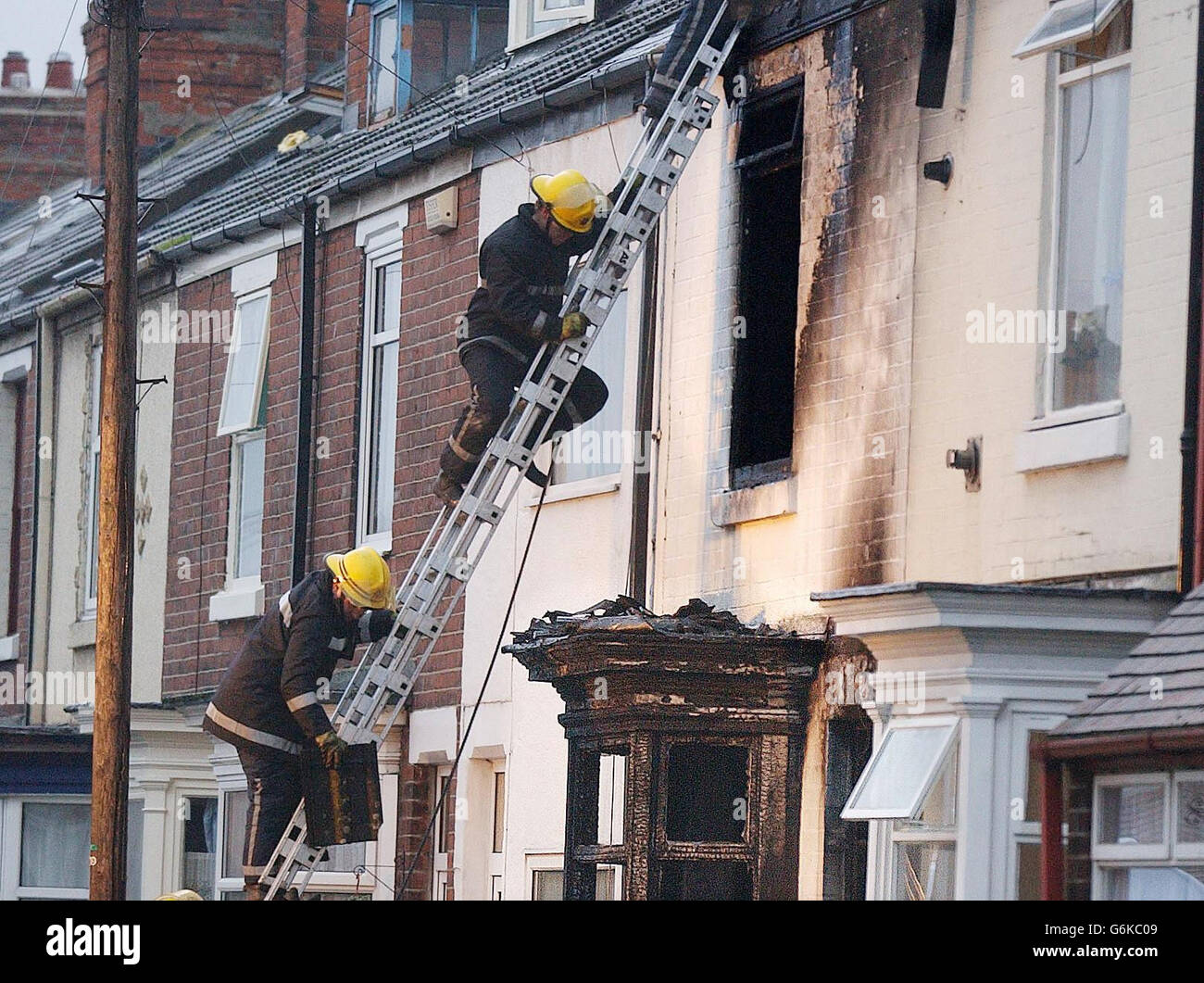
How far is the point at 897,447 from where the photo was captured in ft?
40.3

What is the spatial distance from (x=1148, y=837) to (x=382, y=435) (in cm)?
891

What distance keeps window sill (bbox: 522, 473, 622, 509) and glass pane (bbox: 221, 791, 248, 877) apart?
429 cm


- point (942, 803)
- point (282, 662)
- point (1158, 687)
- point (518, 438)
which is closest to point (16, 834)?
point (282, 662)

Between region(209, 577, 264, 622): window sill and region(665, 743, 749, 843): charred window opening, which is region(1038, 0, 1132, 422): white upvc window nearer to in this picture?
region(665, 743, 749, 843): charred window opening

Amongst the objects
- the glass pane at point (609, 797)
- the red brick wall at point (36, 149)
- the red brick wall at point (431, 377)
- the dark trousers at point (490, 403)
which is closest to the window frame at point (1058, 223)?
the dark trousers at point (490, 403)

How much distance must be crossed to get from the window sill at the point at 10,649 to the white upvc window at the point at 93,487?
125cm

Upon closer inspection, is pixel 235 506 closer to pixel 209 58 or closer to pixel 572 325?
pixel 209 58

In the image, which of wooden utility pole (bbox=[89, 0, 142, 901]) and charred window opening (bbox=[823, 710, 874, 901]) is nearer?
charred window opening (bbox=[823, 710, 874, 901])

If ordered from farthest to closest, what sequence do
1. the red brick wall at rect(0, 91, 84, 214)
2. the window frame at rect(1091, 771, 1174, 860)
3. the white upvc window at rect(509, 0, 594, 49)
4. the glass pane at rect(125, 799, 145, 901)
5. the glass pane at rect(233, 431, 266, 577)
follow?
the red brick wall at rect(0, 91, 84, 214) < the glass pane at rect(125, 799, 145, 901) < the glass pane at rect(233, 431, 266, 577) < the white upvc window at rect(509, 0, 594, 49) < the window frame at rect(1091, 771, 1174, 860)

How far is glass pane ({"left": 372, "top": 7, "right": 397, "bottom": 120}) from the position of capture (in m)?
19.8

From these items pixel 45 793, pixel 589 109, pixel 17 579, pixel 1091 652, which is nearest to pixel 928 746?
pixel 1091 652

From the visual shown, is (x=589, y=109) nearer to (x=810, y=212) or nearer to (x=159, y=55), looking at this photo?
(x=810, y=212)

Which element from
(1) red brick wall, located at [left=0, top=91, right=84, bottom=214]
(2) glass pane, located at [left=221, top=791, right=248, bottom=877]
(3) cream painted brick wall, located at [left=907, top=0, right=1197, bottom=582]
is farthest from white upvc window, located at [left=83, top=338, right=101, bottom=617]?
(3) cream painted brick wall, located at [left=907, top=0, right=1197, bottom=582]

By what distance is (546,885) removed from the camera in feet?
49.2
